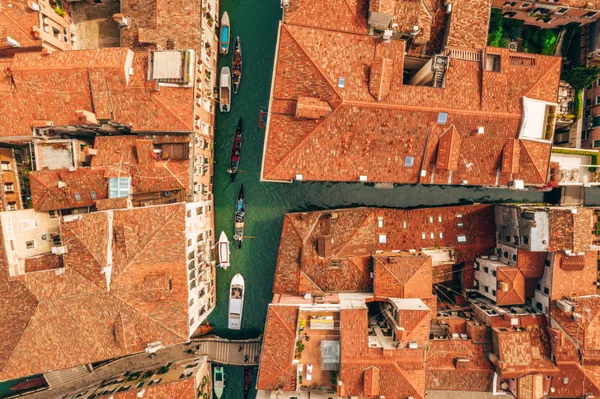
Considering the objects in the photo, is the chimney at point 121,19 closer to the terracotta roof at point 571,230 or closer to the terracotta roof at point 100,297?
the terracotta roof at point 100,297

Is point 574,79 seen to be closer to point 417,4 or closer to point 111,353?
point 417,4

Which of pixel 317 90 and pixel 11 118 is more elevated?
pixel 317 90

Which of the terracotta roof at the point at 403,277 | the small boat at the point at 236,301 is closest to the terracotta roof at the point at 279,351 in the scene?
the small boat at the point at 236,301

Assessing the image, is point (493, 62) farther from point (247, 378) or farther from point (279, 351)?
point (247, 378)

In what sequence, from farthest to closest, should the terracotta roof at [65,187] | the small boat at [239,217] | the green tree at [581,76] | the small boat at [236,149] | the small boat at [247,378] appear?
the small boat at [247,378]
the small boat at [239,217]
the small boat at [236,149]
the green tree at [581,76]
the terracotta roof at [65,187]

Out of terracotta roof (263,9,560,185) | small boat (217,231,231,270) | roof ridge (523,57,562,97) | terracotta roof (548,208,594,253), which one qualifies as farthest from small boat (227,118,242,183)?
terracotta roof (548,208,594,253)

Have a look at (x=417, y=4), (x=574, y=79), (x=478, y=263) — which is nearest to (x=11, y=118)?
(x=417, y=4)
